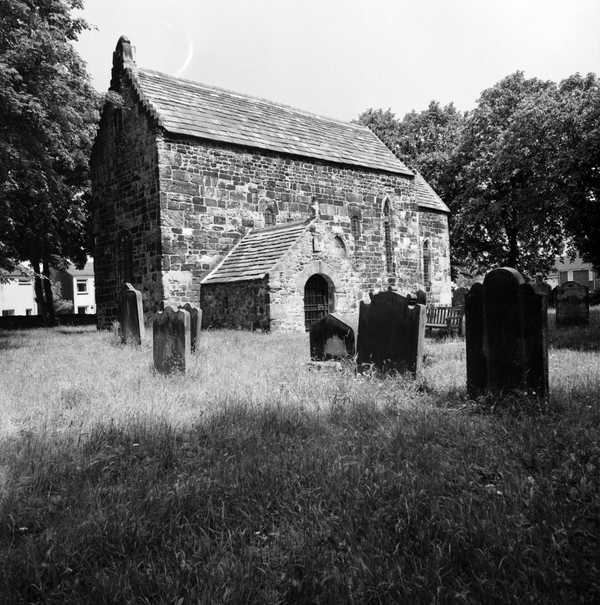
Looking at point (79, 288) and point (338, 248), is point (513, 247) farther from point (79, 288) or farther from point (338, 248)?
point (79, 288)

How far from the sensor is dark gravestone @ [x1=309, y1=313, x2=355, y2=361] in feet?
29.3

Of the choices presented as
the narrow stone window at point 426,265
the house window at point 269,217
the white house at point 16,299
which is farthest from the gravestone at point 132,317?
the white house at point 16,299

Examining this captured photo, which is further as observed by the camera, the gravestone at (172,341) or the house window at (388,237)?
the house window at (388,237)

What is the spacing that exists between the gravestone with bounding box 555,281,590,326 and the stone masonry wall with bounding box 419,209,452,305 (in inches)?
486

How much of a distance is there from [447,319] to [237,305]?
6.41 metres

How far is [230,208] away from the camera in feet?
59.1

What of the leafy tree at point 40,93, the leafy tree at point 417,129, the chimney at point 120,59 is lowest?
the leafy tree at point 40,93

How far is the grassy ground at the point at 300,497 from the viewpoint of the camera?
2.59 m

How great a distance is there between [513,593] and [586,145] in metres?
18.1

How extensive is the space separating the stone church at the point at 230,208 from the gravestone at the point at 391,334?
733 centimetres

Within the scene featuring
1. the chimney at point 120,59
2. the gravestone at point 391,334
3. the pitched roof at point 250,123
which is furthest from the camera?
the chimney at point 120,59

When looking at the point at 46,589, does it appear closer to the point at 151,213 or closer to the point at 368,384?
the point at 368,384

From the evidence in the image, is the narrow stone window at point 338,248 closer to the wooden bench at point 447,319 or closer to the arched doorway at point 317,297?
the arched doorway at point 317,297

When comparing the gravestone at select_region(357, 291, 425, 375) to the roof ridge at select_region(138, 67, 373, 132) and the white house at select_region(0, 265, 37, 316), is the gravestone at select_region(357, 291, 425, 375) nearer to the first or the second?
the roof ridge at select_region(138, 67, 373, 132)
